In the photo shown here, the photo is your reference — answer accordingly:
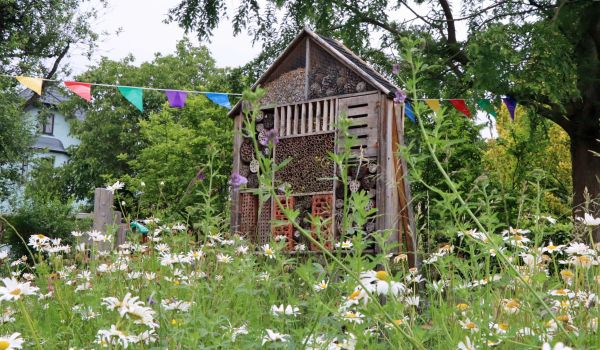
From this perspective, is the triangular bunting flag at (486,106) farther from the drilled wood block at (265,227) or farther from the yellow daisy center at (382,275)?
the yellow daisy center at (382,275)

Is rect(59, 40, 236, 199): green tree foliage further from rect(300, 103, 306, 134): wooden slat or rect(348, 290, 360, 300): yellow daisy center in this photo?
rect(348, 290, 360, 300): yellow daisy center

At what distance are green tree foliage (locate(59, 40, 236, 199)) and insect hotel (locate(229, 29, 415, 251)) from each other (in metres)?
20.1

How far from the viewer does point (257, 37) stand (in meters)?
12.5

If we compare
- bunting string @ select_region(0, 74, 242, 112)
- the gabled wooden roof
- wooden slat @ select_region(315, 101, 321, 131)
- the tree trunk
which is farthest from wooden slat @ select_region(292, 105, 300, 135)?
the tree trunk

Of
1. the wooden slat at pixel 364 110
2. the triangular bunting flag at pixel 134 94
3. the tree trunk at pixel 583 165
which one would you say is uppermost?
the triangular bunting flag at pixel 134 94

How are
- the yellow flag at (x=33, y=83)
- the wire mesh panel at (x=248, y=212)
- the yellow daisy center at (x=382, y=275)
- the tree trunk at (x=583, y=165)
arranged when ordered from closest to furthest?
the yellow daisy center at (x=382, y=275) → the wire mesh panel at (x=248, y=212) → the yellow flag at (x=33, y=83) → the tree trunk at (x=583, y=165)

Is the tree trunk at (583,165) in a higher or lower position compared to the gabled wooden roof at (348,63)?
lower

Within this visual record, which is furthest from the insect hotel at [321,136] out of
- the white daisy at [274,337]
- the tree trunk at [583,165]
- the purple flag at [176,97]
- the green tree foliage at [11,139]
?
the green tree foliage at [11,139]

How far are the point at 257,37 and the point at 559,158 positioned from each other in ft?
29.3

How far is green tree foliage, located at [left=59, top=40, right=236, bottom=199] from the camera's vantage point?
96.3 ft

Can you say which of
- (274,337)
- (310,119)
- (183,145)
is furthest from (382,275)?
(183,145)

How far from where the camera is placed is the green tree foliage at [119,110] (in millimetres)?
29344

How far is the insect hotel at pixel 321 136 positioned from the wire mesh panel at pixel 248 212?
0.04 feet

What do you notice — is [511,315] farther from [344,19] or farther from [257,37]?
[257,37]
